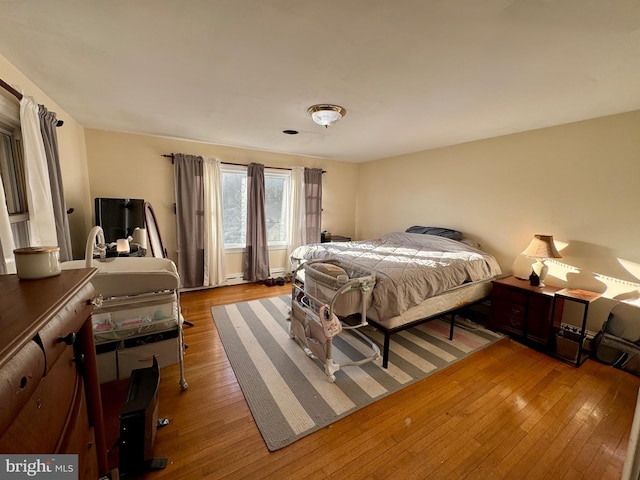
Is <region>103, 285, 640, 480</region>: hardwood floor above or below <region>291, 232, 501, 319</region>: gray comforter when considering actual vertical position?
below

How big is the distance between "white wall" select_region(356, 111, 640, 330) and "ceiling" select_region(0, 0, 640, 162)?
1.00 ft

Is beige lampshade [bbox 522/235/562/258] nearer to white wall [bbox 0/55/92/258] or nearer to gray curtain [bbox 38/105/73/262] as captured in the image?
gray curtain [bbox 38/105/73/262]

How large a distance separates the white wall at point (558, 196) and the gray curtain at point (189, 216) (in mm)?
3488

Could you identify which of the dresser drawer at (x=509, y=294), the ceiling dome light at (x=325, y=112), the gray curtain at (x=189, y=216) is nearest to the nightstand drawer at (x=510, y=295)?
the dresser drawer at (x=509, y=294)

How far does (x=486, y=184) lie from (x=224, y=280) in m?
4.08

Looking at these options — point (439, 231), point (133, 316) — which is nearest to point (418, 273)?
point (439, 231)

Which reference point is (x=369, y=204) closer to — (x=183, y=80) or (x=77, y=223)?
(x=183, y=80)

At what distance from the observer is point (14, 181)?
6.16 feet

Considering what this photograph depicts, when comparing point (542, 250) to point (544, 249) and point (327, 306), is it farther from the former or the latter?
point (327, 306)

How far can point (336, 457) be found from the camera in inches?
58.2

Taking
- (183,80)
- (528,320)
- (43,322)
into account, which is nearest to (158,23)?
(183,80)

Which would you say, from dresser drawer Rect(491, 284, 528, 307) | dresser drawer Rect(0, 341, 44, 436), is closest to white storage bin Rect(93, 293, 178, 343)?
dresser drawer Rect(0, 341, 44, 436)

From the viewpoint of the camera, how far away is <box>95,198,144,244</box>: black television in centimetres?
288

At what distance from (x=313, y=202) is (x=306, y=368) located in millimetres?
3192
